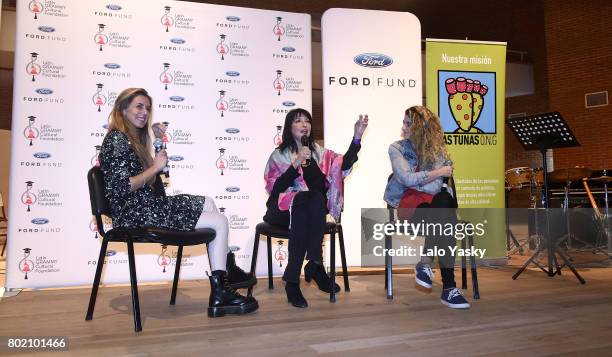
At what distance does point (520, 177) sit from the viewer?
18.5 feet

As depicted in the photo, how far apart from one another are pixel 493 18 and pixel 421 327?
10914mm

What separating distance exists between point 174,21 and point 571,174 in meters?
4.17

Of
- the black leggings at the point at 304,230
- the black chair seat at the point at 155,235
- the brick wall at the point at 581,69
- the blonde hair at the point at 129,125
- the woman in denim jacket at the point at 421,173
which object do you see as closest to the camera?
the black chair seat at the point at 155,235

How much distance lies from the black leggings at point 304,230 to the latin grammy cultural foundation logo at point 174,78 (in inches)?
60.3

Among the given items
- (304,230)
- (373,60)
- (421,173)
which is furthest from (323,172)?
(373,60)

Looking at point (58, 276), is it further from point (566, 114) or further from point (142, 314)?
point (566, 114)

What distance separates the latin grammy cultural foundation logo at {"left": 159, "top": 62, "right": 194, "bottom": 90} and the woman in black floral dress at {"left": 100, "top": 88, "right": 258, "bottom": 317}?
48.6 inches

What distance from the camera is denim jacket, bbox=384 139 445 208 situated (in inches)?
114

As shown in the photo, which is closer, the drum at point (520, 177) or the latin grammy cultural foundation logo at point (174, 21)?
the latin grammy cultural foundation logo at point (174, 21)

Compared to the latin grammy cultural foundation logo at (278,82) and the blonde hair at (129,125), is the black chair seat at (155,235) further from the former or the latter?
the latin grammy cultural foundation logo at (278,82)

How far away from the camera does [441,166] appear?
2.99 metres

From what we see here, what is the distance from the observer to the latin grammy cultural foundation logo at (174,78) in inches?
147

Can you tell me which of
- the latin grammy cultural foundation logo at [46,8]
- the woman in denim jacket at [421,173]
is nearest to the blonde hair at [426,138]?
the woman in denim jacket at [421,173]

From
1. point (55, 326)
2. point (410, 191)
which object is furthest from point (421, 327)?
point (55, 326)
